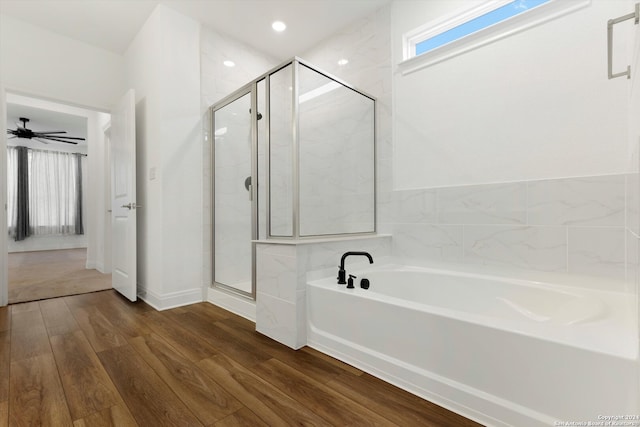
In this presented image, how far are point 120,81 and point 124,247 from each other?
1896 millimetres

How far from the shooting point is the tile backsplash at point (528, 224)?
154 cm

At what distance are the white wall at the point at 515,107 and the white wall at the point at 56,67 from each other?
10.0 ft

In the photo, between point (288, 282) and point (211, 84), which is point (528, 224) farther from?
point (211, 84)

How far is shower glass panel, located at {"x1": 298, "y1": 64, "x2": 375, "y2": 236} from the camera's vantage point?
2.23 meters

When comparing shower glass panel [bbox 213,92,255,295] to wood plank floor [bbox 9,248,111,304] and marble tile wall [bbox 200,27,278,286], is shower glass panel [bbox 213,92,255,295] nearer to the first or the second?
marble tile wall [bbox 200,27,278,286]

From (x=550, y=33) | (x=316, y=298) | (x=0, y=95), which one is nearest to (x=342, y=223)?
(x=316, y=298)

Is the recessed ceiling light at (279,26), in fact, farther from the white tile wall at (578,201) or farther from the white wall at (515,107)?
the white tile wall at (578,201)

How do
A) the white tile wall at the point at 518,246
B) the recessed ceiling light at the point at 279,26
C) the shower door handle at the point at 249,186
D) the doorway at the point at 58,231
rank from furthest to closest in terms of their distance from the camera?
the doorway at the point at 58,231, the recessed ceiling light at the point at 279,26, the shower door handle at the point at 249,186, the white tile wall at the point at 518,246

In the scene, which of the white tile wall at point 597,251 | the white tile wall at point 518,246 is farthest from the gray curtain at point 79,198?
the white tile wall at point 597,251

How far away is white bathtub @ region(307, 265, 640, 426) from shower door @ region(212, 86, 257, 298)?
943 millimetres

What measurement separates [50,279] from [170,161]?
8.66 feet

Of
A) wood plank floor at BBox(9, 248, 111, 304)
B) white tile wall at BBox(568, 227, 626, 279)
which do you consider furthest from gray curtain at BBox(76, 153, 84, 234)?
white tile wall at BBox(568, 227, 626, 279)

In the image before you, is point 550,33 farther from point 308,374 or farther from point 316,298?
point 308,374

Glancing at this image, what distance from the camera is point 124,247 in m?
2.88
